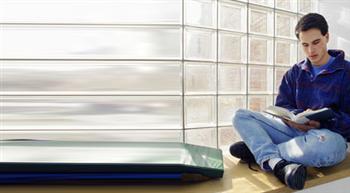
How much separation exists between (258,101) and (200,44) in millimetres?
568

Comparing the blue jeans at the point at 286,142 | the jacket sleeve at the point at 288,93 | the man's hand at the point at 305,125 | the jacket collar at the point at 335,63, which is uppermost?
the jacket collar at the point at 335,63

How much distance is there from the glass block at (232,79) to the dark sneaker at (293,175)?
0.85 metres

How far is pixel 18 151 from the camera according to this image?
144 centimetres

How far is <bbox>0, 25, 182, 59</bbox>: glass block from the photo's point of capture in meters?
1.88

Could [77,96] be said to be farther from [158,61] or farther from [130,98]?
[158,61]

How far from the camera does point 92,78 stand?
1.90m

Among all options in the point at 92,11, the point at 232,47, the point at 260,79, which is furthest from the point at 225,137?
the point at 92,11

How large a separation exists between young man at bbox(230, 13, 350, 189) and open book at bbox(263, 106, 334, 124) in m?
0.06

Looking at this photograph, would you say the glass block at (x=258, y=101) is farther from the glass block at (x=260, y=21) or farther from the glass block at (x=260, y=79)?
the glass block at (x=260, y=21)

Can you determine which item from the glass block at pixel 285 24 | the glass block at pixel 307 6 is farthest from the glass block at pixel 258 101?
the glass block at pixel 307 6

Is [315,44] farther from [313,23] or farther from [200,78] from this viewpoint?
[200,78]

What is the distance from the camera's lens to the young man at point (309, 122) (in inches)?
53.6

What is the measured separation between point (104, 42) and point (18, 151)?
0.76m

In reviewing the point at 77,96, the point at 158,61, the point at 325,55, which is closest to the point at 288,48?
the point at 325,55
